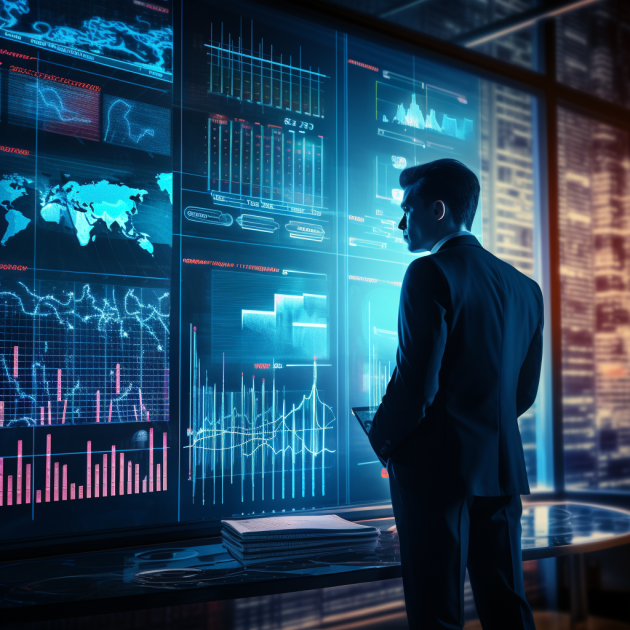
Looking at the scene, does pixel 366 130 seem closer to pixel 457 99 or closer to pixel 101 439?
pixel 457 99

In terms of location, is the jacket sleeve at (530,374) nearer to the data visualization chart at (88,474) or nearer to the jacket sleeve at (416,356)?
the jacket sleeve at (416,356)

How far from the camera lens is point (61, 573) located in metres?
1.62

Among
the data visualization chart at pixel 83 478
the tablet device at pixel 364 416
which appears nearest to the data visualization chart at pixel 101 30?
the data visualization chart at pixel 83 478

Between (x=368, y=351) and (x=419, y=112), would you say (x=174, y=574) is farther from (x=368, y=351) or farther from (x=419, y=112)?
(x=419, y=112)

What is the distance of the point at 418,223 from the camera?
5.87ft

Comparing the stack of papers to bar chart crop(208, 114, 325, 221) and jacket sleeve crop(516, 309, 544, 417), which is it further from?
bar chart crop(208, 114, 325, 221)

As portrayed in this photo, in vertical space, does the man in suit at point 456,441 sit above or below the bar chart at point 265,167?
below

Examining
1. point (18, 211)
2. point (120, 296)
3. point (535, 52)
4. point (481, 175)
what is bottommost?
point (120, 296)

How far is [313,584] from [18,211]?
129cm

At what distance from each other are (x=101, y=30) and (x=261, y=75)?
0.55m

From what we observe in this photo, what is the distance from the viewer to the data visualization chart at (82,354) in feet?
5.74

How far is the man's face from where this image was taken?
176cm

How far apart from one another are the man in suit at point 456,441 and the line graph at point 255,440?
63cm

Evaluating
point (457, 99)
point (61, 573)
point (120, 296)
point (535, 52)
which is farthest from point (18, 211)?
point (535, 52)
